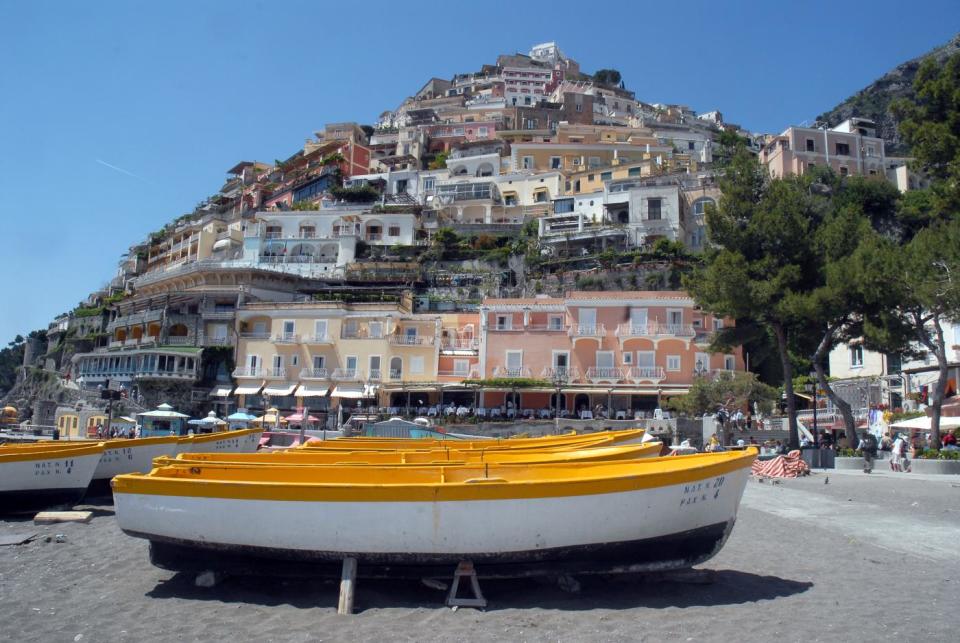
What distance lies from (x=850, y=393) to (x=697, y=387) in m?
11.4

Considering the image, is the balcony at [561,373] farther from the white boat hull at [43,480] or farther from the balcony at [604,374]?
the white boat hull at [43,480]

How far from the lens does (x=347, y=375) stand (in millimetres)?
40500

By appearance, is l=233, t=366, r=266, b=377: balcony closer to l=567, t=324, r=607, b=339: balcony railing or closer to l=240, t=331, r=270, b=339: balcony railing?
l=240, t=331, r=270, b=339: balcony railing

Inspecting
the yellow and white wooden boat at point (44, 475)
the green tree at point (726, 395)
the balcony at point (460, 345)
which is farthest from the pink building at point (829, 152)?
the yellow and white wooden boat at point (44, 475)

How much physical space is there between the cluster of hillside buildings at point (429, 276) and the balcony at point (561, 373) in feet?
0.26

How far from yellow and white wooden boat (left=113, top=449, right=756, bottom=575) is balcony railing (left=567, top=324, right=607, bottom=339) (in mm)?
29575

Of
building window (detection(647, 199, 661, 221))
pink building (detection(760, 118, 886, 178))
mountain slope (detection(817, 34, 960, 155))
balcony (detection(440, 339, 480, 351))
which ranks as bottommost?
balcony (detection(440, 339, 480, 351))

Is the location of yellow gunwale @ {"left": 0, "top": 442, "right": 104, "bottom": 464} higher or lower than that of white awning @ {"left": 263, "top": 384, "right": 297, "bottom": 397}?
lower

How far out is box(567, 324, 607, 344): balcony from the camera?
3791 cm

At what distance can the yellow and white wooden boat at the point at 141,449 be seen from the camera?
15.6 meters

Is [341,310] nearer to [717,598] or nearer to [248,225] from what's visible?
[248,225]

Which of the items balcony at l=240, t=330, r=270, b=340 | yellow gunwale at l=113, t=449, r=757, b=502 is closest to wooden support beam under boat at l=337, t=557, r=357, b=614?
yellow gunwale at l=113, t=449, r=757, b=502

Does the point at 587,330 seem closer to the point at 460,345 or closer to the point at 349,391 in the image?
the point at 460,345

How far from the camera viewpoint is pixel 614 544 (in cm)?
775
